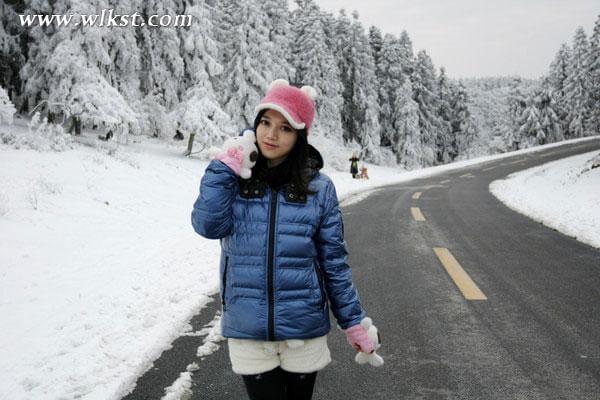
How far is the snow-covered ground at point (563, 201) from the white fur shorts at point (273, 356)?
7660mm

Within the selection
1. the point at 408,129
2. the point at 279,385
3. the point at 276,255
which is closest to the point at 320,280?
the point at 276,255

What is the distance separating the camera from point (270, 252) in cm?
216

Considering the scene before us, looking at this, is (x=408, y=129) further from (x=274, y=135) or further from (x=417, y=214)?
(x=274, y=135)

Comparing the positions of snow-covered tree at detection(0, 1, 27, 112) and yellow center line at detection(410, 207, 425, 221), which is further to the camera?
snow-covered tree at detection(0, 1, 27, 112)

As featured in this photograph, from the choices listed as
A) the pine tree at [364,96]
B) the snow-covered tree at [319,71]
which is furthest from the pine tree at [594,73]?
the snow-covered tree at [319,71]

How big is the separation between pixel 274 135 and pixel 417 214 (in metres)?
9.74

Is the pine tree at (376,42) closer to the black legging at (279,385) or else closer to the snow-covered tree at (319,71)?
the snow-covered tree at (319,71)

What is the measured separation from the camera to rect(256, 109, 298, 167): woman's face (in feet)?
7.17

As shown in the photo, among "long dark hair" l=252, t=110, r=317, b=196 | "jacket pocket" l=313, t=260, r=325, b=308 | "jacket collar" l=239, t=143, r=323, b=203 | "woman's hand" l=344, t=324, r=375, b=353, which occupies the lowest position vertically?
"woman's hand" l=344, t=324, r=375, b=353

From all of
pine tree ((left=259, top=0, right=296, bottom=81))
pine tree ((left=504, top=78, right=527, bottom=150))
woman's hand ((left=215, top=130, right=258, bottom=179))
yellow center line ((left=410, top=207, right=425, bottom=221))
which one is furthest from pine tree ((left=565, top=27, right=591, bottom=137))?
woman's hand ((left=215, top=130, right=258, bottom=179))

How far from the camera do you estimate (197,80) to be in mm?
21828

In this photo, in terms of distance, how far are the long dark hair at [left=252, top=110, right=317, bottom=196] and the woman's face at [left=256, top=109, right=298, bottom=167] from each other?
4cm

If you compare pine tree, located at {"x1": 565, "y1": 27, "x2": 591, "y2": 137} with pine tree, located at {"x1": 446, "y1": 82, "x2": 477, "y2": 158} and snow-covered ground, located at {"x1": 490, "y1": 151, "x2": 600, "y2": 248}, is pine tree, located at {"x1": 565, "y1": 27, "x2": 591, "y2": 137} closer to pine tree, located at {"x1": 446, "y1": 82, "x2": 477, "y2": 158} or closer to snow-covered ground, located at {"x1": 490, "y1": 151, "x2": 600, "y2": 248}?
pine tree, located at {"x1": 446, "y1": 82, "x2": 477, "y2": 158}

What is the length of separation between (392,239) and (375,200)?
5.78 m
